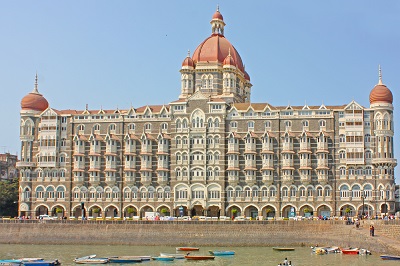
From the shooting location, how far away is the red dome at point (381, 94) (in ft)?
358

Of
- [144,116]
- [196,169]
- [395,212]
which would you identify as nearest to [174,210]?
[196,169]

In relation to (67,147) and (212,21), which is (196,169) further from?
(212,21)

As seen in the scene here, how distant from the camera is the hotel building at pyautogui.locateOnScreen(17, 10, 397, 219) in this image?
10912cm

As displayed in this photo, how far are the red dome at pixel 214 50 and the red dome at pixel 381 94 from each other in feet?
89.3

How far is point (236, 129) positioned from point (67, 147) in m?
29.6

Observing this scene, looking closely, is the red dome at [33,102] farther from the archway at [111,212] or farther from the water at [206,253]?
the water at [206,253]

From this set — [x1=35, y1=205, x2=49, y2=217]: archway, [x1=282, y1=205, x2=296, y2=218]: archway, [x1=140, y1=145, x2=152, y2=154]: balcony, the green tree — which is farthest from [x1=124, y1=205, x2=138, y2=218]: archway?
[x1=282, y1=205, x2=296, y2=218]: archway

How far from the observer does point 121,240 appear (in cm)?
9881

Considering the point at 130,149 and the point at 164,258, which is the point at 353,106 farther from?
the point at 164,258

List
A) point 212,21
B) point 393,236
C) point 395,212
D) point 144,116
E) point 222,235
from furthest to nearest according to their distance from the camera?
point 212,21 < point 144,116 < point 395,212 < point 222,235 < point 393,236

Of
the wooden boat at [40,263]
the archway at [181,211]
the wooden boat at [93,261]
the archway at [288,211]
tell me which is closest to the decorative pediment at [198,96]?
the archway at [181,211]

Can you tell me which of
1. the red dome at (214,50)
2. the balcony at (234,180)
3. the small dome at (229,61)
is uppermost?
the red dome at (214,50)

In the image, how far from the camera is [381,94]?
109 m

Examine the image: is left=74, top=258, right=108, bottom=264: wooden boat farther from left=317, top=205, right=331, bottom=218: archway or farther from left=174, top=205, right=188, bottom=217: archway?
left=317, top=205, right=331, bottom=218: archway
